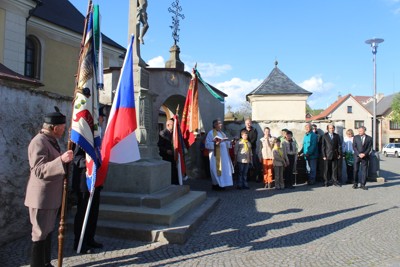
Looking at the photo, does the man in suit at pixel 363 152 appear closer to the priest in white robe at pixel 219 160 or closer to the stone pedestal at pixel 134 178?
the priest in white robe at pixel 219 160

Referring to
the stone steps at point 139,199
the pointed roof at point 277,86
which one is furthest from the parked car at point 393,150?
the stone steps at point 139,199

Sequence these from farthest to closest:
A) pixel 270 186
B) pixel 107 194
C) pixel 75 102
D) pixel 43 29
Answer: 1. pixel 43 29
2. pixel 270 186
3. pixel 107 194
4. pixel 75 102

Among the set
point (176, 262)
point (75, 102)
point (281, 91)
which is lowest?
point (176, 262)

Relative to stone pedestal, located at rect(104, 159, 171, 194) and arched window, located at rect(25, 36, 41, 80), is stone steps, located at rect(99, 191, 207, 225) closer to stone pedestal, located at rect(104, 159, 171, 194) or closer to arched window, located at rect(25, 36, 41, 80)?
stone pedestal, located at rect(104, 159, 171, 194)

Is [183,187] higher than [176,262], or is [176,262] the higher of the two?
[183,187]

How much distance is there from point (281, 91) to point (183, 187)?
48.5 feet

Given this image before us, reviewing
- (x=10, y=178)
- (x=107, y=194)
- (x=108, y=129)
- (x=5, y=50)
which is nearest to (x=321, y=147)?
(x=107, y=194)

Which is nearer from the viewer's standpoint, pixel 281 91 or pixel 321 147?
pixel 321 147

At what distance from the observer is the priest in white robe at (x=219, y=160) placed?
384 inches

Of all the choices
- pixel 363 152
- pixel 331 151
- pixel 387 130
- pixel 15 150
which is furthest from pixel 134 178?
pixel 387 130

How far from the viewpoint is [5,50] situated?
1476 centimetres

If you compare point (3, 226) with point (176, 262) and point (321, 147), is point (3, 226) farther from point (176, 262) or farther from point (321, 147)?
point (321, 147)

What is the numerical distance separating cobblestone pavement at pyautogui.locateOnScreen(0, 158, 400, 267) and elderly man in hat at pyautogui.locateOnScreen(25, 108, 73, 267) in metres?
0.71

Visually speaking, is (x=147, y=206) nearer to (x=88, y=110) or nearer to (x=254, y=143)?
(x=88, y=110)
